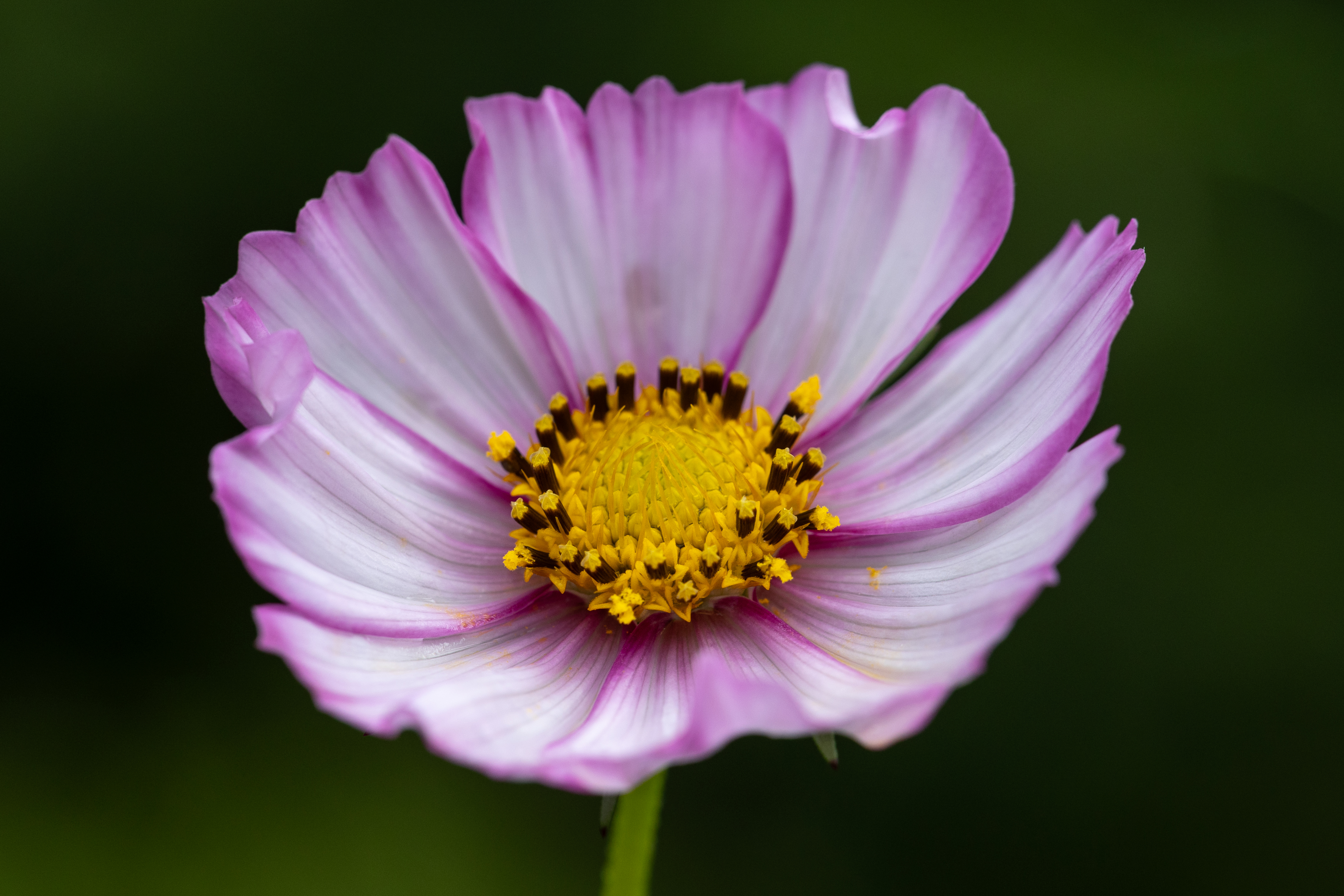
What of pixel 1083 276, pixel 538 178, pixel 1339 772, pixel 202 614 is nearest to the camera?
pixel 1083 276

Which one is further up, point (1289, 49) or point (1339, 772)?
point (1289, 49)

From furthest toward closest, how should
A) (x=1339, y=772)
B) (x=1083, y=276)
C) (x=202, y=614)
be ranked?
(x=202, y=614) < (x=1339, y=772) < (x=1083, y=276)

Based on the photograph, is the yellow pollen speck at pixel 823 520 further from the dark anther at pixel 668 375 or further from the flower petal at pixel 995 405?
the dark anther at pixel 668 375

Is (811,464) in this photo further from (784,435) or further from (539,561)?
(539,561)

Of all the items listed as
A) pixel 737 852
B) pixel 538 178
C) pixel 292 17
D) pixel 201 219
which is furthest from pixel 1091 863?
pixel 292 17

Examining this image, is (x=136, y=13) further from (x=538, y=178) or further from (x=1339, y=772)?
(x=1339, y=772)

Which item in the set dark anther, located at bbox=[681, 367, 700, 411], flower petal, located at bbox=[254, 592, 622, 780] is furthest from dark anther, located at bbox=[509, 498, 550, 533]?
dark anther, located at bbox=[681, 367, 700, 411]

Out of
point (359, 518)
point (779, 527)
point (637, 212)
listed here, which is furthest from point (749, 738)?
point (359, 518)
